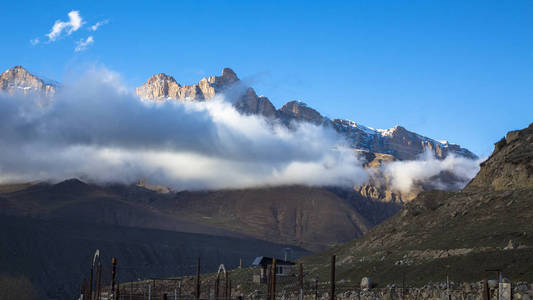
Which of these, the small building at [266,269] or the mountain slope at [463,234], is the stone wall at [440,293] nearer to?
the mountain slope at [463,234]

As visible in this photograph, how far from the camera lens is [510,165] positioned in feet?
355

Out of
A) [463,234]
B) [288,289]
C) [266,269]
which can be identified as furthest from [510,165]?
[288,289]

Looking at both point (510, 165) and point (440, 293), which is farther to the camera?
point (510, 165)

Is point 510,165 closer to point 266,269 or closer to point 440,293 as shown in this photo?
point 266,269

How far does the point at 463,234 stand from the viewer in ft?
290

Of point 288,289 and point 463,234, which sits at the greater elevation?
point 463,234

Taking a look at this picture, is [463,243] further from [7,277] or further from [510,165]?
[7,277]

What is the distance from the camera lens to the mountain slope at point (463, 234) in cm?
6962

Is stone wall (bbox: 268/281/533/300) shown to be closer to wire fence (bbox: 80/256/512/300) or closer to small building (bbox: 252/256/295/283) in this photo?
wire fence (bbox: 80/256/512/300)

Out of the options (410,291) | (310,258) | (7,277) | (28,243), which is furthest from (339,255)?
(28,243)

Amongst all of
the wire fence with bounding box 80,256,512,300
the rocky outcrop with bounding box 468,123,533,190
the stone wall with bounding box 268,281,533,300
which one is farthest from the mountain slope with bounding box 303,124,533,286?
the stone wall with bounding box 268,281,533,300

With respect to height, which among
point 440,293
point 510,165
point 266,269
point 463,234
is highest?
point 510,165

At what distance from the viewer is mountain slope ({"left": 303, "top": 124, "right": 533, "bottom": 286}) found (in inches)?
2741

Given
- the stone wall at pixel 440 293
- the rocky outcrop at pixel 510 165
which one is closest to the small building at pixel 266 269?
the stone wall at pixel 440 293
